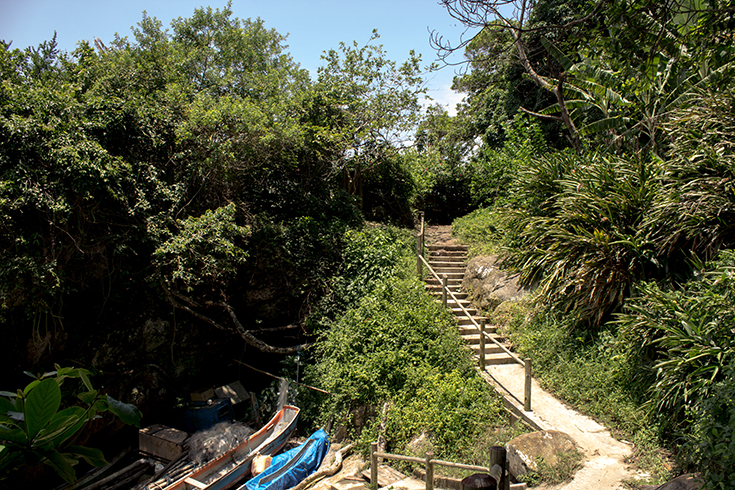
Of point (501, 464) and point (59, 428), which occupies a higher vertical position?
point (59, 428)

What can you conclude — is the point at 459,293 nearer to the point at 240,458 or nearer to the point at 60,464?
the point at 240,458

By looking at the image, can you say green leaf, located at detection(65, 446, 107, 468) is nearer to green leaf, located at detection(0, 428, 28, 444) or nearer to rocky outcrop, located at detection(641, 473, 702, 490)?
green leaf, located at detection(0, 428, 28, 444)

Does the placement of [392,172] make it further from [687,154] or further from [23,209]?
[23,209]

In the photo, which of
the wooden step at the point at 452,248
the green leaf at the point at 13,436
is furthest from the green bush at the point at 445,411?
the green leaf at the point at 13,436

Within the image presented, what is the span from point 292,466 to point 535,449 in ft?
17.6

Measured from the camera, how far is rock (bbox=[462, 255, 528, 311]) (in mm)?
11625

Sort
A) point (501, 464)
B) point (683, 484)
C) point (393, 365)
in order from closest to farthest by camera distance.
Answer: point (501, 464), point (683, 484), point (393, 365)

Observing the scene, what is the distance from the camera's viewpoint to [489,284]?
40.3ft

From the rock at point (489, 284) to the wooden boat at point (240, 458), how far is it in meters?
5.85

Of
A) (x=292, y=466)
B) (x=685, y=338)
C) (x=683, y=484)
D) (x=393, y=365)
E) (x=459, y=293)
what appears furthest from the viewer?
(x=459, y=293)

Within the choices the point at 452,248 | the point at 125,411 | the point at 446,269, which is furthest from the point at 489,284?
the point at 125,411

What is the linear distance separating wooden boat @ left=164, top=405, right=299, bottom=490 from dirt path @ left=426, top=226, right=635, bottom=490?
5.16 m

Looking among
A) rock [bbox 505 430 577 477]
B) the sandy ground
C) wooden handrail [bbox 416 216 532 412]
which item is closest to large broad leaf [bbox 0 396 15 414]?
the sandy ground

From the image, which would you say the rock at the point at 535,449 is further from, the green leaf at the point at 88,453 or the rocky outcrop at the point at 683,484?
the green leaf at the point at 88,453
